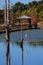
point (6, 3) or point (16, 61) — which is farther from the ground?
point (6, 3)

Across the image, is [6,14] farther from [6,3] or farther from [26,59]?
[26,59]

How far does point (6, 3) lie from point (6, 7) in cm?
3

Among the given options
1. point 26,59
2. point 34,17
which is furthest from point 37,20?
point 26,59

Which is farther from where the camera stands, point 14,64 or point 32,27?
point 32,27

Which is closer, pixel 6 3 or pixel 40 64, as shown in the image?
pixel 6 3

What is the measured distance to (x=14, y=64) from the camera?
3736mm

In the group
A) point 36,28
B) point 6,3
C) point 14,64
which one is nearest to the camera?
point 6,3

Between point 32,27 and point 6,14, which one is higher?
point 6,14

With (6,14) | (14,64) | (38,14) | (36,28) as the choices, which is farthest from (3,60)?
(36,28)

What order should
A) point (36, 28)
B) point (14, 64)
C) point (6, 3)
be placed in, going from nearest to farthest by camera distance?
1. point (6, 3)
2. point (14, 64)
3. point (36, 28)

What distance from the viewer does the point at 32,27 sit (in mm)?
11281

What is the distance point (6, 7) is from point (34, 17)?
899 cm

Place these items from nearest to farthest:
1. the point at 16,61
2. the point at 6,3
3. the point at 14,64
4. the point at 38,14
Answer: the point at 6,3 → the point at 14,64 → the point at 16,61 → the point at 38,14

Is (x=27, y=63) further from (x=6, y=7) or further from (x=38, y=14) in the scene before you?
(x=38, y=14)
